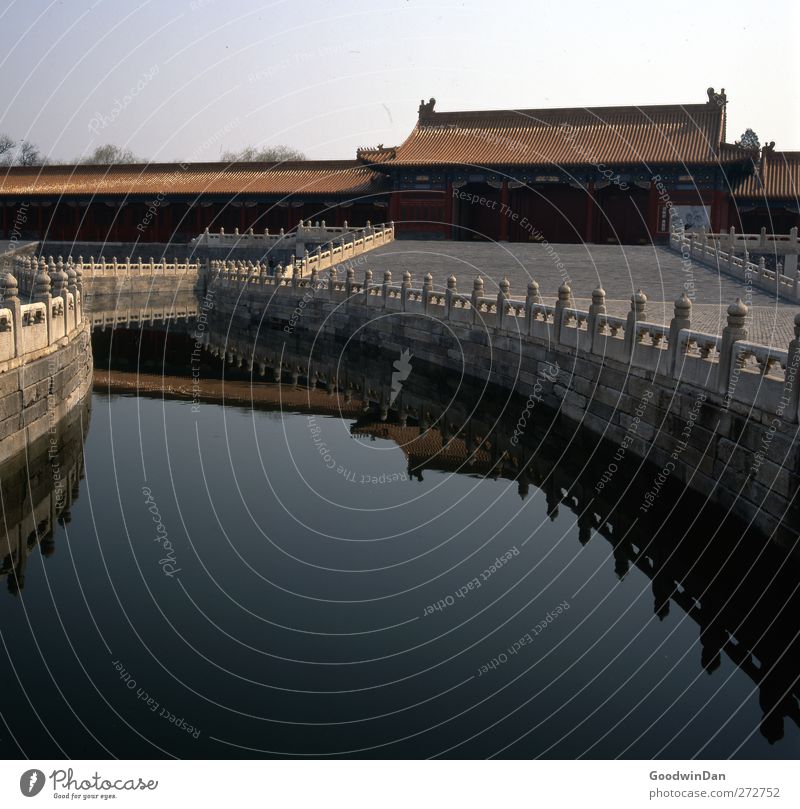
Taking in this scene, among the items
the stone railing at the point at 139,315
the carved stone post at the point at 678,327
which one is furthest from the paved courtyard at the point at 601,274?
the stone railing at the point at 139,315

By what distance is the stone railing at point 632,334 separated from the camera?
12281mm

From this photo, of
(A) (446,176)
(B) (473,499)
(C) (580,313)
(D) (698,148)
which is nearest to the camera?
(B) (473,499)

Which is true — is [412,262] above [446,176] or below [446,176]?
below

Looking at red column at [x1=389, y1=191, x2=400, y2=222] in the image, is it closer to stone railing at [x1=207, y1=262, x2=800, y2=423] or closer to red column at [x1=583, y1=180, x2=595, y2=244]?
red column at [x1=583, y1=180, x2=595, y2=244]

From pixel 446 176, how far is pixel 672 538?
36.1 meters

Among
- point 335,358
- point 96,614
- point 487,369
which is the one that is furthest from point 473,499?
point 335,358

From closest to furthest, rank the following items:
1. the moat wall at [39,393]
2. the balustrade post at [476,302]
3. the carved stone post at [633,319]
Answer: the moat wall at [39,393], the carved stone post at [633,319], the balustrade post at [476,302]

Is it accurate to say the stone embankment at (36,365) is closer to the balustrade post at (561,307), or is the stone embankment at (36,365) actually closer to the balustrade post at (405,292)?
the balustrade post at (561,307)

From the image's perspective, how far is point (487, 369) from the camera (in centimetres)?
2434

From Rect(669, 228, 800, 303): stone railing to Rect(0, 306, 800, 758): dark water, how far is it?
14821 mm

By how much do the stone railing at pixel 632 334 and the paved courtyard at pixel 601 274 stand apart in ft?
8.76

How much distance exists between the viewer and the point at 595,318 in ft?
61.0
